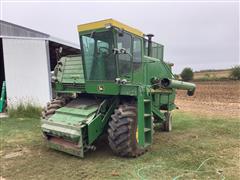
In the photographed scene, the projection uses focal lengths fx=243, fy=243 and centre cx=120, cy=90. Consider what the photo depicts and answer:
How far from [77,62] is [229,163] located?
4.06 meters

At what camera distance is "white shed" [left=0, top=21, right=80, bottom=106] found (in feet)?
31.9

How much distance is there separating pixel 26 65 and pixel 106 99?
5.95 metres

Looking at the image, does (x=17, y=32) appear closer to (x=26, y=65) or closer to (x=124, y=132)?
(x=26, y=65)

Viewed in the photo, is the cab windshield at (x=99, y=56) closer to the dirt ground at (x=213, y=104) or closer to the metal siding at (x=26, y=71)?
the metal siding at (x=26, y=71)

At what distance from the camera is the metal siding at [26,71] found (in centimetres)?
973

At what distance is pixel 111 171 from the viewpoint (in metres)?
4.09

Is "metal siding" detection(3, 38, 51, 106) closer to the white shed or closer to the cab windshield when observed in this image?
the white shed

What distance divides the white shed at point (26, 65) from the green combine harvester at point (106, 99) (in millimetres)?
4346

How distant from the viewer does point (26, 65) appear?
987 centimetres

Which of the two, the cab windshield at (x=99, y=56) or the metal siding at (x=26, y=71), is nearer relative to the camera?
the cab windshield at (x=99, y=56)

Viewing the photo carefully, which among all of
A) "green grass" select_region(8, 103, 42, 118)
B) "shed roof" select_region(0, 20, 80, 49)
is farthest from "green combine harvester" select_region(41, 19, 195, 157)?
"shed roof" select_region(0, 20, 80, 49)

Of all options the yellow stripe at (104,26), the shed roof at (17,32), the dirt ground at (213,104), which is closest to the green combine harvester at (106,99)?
the yellow stripe at (104,26)

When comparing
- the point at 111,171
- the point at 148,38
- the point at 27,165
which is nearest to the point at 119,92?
the point at 111,171

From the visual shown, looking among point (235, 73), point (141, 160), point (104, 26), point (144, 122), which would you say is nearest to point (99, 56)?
point (104, 26)
